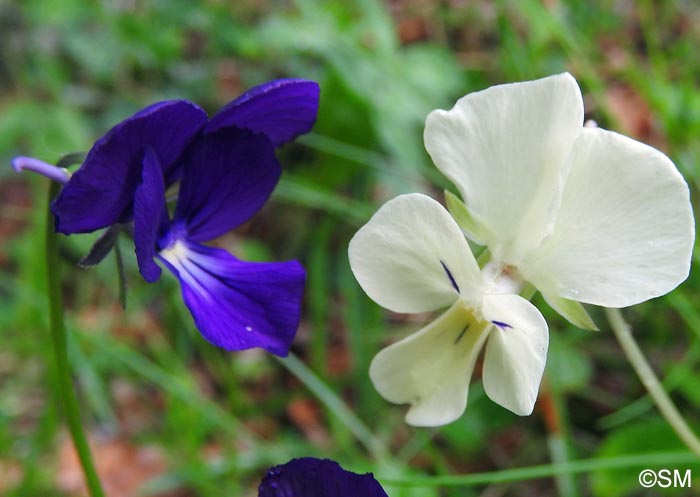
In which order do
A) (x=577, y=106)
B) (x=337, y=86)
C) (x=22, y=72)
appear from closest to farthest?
(x=577, y=106) → (x=337, y=86) → (x=22, y=72)

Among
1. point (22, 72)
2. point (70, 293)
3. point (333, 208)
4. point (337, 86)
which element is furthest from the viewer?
point (22, 72)

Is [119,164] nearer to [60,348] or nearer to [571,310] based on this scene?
[60,348]

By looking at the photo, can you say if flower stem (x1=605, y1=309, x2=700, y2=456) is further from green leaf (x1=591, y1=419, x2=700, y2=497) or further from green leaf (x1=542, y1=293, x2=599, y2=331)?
green leaf (x1=591, y1=419, x2=700, y2=497)

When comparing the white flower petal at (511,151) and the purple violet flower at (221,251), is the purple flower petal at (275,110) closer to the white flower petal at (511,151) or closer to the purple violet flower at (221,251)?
the purple violet flower at (221,251)

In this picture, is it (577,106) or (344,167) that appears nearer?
(577,106)

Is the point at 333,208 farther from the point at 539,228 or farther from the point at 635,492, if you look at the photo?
the point at 539,228

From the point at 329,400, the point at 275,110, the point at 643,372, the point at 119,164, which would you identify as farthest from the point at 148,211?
the point at 329,400

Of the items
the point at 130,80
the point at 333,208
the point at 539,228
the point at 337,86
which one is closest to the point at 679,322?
the point at 333,208

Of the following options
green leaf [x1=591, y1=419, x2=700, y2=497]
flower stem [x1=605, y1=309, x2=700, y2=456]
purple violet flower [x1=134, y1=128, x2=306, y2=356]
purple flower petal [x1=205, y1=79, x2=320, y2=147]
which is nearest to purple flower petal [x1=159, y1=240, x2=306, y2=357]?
purple violet flower [x1=134, y1=128, x2=306, y2=356]
